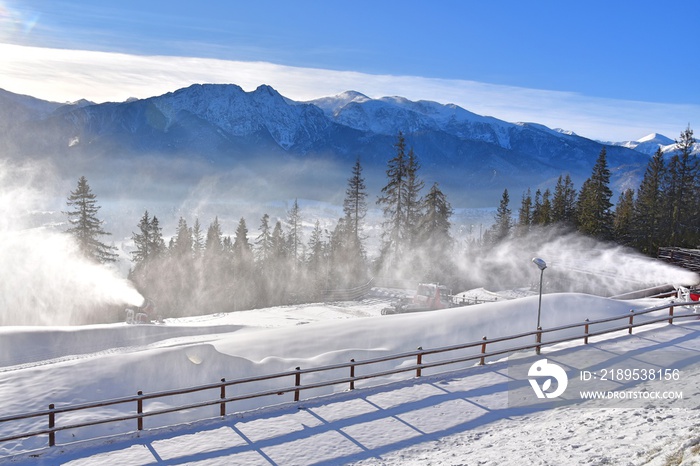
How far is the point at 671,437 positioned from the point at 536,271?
4420 cm

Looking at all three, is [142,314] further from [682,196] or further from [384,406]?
[682,196]

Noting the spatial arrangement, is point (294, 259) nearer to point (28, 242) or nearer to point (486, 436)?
point (28, 242)

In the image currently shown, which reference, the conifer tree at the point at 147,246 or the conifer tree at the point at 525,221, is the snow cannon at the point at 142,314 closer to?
the conifer tree at the point at 147,246

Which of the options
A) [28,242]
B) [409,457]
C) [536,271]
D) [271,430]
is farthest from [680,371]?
[28,242]

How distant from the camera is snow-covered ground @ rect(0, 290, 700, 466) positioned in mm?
11258

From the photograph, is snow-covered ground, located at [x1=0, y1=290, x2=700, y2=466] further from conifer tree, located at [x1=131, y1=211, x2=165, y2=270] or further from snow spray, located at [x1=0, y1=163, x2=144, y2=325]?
conifer tree, located at [x1=131, y1=211, x2=165, y2=270]

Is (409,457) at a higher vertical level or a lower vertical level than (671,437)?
lower

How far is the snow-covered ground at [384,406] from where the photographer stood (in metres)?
11.3

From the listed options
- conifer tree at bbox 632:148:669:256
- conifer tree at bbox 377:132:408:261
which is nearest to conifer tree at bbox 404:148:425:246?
conifer tree at bbox 377:132:408:261

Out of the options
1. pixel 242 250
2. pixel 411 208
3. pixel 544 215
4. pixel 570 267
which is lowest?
pixel 242 250

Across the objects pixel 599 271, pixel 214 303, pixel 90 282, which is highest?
pixel 599 271

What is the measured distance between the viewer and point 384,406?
1406cm

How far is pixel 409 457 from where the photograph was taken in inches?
444

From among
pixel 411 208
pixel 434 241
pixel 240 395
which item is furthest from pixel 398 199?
pixel 240 395
